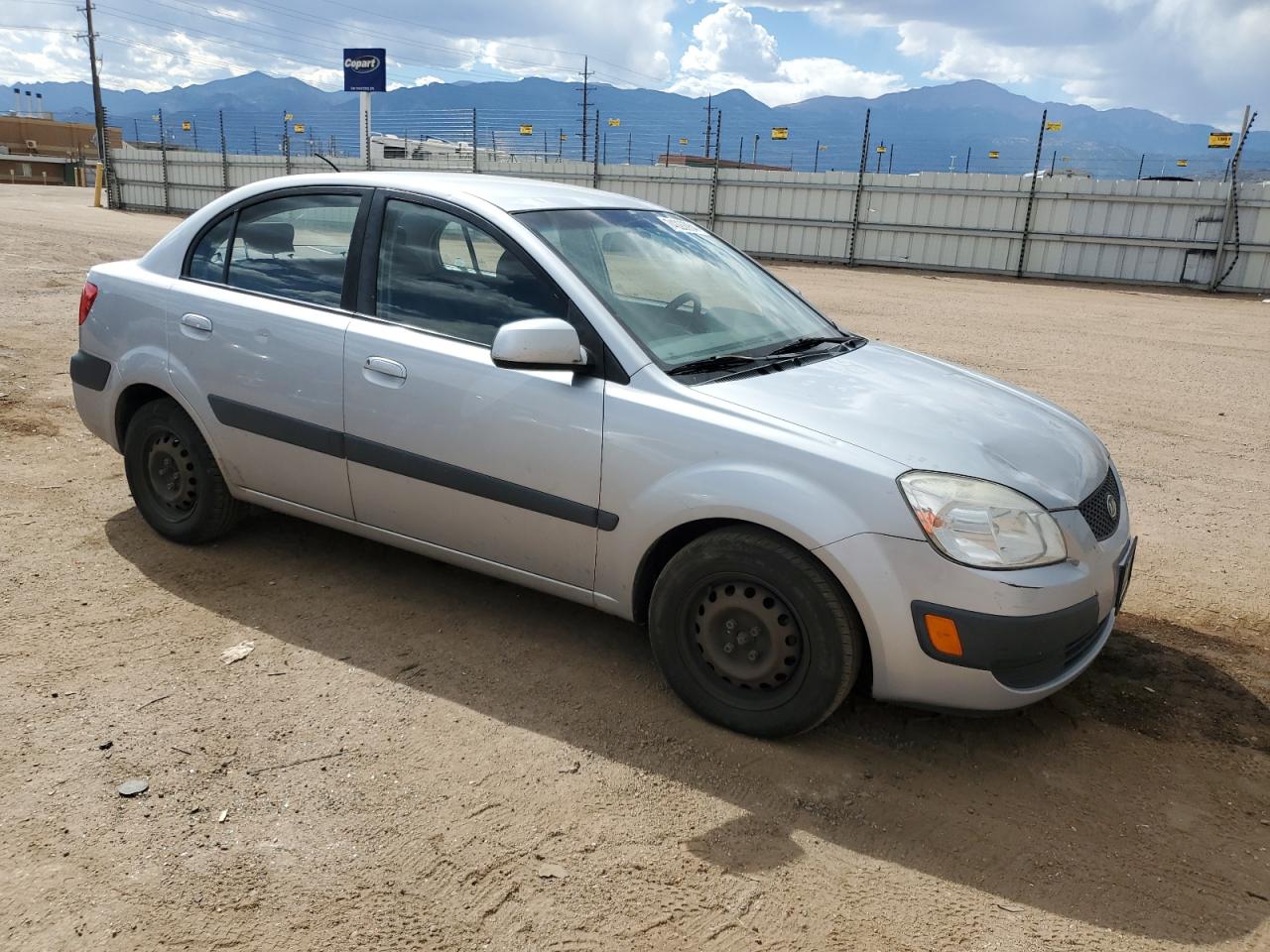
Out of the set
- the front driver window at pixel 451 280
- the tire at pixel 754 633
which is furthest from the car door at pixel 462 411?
the tire at pixel 754 633

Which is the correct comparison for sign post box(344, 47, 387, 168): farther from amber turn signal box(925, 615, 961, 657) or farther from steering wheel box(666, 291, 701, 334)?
amber turn signal box(925, 615, 961, 657)

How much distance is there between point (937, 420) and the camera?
3094 mm

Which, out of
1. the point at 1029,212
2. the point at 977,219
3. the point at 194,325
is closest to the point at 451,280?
the point at 194,325

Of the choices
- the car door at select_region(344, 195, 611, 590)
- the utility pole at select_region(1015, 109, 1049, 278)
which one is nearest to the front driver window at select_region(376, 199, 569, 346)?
the car door at select_region(344, 195, 611, 590)

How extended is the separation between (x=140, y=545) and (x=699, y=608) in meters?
2.83

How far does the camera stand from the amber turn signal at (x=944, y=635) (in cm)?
273

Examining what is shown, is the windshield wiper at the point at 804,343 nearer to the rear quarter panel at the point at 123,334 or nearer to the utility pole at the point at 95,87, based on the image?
the rear quarter panel at the point at 123,334

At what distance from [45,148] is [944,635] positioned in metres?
79.9

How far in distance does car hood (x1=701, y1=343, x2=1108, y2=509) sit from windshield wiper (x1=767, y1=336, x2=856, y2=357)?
129 mm

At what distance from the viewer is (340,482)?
12.4 ft

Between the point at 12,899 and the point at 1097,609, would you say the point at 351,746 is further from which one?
the point at 1097,609

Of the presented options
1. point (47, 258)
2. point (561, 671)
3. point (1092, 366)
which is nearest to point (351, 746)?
point (561, 671)

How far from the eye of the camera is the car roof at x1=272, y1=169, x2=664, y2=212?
3.67m

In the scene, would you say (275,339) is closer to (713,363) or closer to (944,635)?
(713,363)
